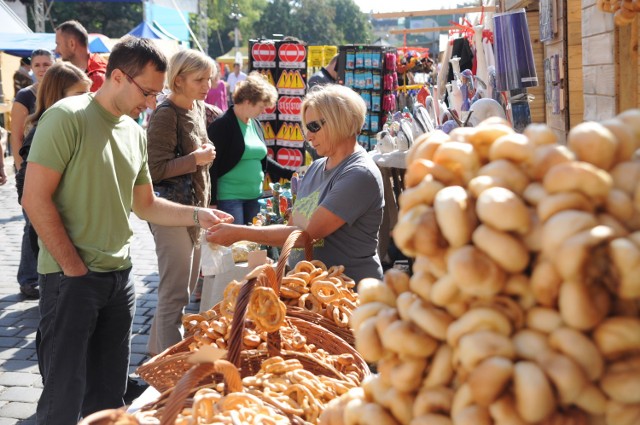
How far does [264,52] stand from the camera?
9.27 meters

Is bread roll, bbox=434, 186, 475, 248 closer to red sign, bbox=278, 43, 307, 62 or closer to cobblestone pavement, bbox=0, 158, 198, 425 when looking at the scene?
cobblestone pavement, bbox=0, 158, 198, 425

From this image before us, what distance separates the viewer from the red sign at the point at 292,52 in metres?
9.24

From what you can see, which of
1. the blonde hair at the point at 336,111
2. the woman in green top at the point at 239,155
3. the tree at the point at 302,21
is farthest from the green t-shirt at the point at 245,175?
the tree at the point at 302,21

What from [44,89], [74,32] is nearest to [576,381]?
[44,89]

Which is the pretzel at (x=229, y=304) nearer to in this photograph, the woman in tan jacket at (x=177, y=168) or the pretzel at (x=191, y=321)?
the pretzel at (x=191, y=321)

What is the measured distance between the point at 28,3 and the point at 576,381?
32.4 m

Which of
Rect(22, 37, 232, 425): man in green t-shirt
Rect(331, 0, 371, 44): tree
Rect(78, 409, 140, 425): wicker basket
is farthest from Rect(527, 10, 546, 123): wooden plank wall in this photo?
Rect(331, 0, 371, 44): tree

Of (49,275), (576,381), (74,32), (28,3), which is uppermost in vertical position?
(28,3)

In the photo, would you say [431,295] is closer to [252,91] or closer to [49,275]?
[49,275]

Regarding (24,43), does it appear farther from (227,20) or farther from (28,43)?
(227,20)

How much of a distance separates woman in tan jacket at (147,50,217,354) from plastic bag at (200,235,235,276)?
0.88 feet

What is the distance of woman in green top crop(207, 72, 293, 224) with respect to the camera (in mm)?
5199

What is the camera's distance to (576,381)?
0.88 meters

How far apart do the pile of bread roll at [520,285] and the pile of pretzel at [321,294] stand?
3.65ft
